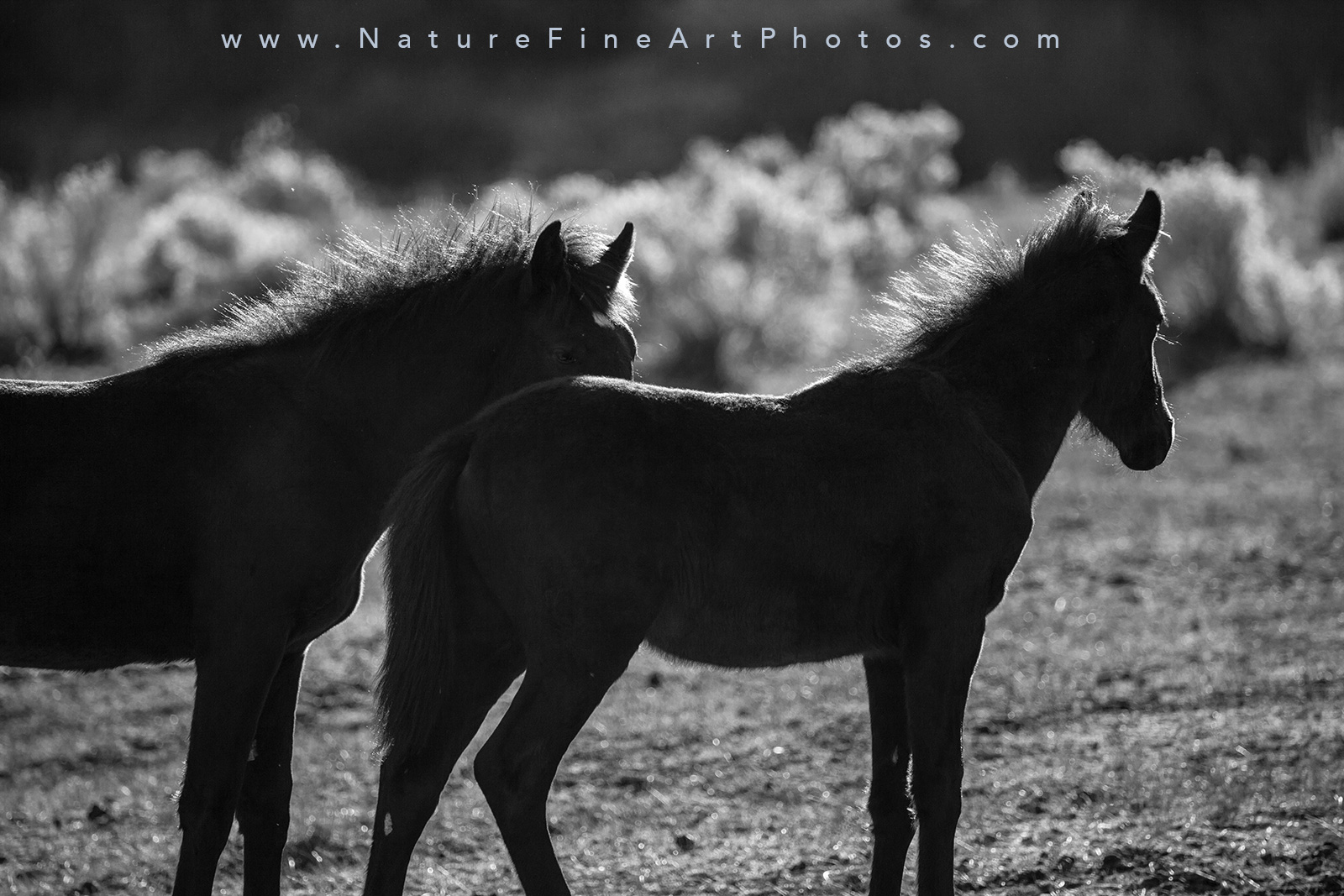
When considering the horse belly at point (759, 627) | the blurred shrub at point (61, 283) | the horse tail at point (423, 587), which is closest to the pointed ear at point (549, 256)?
the horse tail at point (423, 587)

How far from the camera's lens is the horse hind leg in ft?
13.3

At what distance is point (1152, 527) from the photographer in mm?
10320

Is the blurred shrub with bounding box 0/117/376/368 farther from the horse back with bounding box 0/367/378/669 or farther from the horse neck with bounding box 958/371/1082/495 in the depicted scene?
the horse neck with bounding box 958/371/1082/495

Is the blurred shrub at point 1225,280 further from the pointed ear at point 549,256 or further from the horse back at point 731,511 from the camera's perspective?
the horse back at point 731,511

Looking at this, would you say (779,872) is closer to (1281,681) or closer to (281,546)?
(281,546)

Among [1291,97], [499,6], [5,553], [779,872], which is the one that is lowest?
[779,872]

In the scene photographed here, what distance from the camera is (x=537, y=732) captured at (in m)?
3.87

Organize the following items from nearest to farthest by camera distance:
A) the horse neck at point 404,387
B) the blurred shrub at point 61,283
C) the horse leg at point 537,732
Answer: the horse leg at point 537,732 < the horse neck at point 404,387 < the blurred shrub at point 61,283

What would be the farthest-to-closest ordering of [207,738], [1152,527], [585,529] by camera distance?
[1152,527] < [207,738] < [585,529]

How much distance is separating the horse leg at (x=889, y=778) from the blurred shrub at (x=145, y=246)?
1005 centimetres

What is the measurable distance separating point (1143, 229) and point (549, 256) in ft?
6.32

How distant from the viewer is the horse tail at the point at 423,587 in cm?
403

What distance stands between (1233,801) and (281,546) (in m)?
3.61

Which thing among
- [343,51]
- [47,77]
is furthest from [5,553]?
[343,51]
